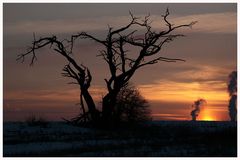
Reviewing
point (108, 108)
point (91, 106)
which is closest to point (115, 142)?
point (108, 108)

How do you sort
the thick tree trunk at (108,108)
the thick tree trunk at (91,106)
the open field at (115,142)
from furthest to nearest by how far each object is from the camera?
the thick tree trunk at (91,106), the thick tree trunk at (108,108), the open field at (115,142)

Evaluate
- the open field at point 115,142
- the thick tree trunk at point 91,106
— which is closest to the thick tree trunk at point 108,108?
the thick tree trunk at point 91,106

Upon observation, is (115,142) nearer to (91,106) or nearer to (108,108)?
(108,108)

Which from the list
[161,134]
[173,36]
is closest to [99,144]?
[161,134]

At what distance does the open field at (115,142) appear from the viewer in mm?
22844

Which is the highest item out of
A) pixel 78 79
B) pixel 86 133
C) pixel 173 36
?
pixel 173 36

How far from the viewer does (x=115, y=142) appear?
27.4m

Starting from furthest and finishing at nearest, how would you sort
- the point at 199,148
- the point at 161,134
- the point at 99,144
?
the point at 161,134 < the point at 99,144 < the point at 199,148

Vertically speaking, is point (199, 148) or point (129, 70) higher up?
point (129, 70)

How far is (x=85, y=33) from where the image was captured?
38594 mm

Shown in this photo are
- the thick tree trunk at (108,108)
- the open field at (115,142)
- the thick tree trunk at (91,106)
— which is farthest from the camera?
the thick tree trunk at (91,106)

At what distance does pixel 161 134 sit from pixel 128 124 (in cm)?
608

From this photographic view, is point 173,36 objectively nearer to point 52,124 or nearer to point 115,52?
point 115,52

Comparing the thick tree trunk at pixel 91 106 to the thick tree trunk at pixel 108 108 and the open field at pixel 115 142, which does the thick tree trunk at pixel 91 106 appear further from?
the open field at pixel 115 142
